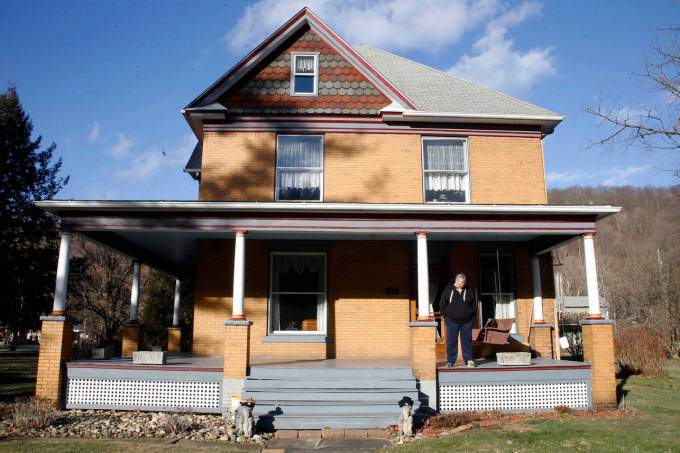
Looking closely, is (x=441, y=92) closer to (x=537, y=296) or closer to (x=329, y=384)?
(x=537, y=296)

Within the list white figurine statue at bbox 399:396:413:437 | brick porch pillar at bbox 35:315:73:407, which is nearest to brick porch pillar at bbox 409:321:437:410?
white figurine statue at bbox 399:396:413:437

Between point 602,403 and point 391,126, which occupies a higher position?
point 391,126

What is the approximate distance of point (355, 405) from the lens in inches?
338

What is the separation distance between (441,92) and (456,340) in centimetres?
762

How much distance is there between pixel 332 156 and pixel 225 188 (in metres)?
2.74

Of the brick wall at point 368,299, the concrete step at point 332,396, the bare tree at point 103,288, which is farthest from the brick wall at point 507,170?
the bare tree at point 103,288

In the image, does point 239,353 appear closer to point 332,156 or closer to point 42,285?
point 332,156

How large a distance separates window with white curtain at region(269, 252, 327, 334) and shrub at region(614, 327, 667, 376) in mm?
8688

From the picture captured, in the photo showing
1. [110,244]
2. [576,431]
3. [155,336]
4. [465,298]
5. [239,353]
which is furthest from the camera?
[155,336]

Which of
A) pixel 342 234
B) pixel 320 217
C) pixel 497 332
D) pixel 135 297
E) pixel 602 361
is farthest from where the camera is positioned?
pixel 135 297

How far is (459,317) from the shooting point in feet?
32.2

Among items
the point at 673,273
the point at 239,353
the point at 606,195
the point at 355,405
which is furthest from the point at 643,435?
the point at 606,195

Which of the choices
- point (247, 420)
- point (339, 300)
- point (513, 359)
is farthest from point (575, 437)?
point (339, 300)

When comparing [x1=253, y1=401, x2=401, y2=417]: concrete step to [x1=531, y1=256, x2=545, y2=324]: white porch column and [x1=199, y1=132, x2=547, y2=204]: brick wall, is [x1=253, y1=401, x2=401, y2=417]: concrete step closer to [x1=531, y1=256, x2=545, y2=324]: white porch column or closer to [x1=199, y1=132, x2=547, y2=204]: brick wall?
[x1=199, y1=132, x2=547, y2=204]: brick wall
